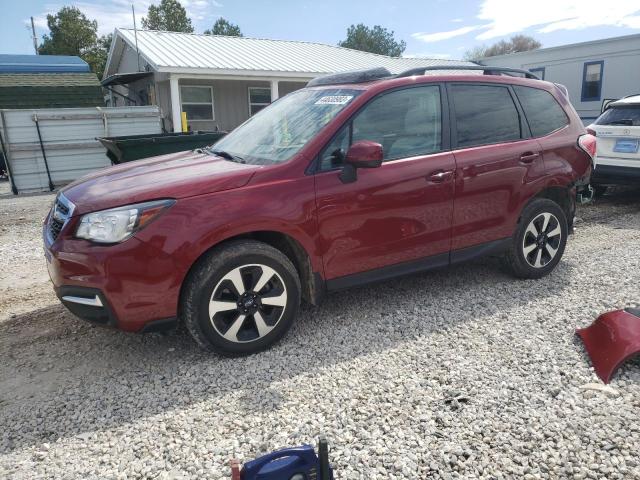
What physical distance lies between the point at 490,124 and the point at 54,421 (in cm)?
381

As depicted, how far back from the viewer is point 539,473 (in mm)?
2293

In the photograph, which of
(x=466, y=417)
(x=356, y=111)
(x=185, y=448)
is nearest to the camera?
(x=185, y=448)

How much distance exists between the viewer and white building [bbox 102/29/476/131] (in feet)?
49.4

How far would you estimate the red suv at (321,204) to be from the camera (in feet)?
9.79

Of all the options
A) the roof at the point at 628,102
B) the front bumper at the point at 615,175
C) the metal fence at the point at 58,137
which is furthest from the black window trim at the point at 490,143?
the metal fence at the point at 58,137

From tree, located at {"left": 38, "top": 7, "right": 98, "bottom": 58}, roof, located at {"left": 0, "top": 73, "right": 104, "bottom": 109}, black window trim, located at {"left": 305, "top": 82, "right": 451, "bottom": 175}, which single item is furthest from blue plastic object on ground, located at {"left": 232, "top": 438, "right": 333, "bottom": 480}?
tree, located at {"left": 38, "top": 7, "right": 98, "bottom": 58}

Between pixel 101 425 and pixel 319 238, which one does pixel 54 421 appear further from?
pixel 319 238

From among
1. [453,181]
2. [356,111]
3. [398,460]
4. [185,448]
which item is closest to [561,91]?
[453,181]

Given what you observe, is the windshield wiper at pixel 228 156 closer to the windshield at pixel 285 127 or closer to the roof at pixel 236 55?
the windshield at pixel 285 127

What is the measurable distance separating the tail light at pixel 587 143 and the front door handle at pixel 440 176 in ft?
5.44

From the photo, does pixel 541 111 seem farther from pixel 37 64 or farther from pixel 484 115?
pixel 37 64

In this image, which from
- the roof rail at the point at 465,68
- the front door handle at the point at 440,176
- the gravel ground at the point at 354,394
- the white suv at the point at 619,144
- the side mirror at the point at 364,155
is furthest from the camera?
the white suv at the point at 619,144

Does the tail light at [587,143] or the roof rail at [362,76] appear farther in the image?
the tail light at [587,143]

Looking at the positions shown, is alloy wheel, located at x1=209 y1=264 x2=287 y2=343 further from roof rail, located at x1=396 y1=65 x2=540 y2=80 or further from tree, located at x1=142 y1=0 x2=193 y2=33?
tree, located at x1=142 y1=0 x2=193 y2=33
